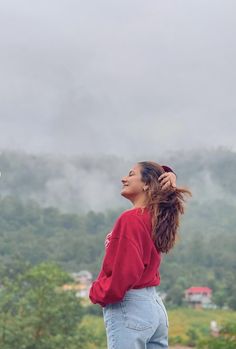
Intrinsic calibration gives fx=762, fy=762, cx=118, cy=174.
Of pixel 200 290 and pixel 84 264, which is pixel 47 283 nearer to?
pixel 200 290

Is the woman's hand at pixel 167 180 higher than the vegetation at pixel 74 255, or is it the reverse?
the vegetation at pixel 74 255

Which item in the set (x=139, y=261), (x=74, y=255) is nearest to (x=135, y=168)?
(x=139, y=261)

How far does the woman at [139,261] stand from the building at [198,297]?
1116 inches

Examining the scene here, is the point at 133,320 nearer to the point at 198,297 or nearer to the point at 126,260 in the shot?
the point at 126,260

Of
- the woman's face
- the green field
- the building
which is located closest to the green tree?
the green field

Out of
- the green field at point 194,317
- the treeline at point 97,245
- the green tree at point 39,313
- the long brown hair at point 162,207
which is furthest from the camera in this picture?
the treeline at point 97,245

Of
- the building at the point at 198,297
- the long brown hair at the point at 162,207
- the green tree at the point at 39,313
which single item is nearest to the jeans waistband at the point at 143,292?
the long brown hair at the point at 162,207

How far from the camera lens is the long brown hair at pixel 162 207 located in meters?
2.37

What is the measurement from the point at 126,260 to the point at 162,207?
0.79ft

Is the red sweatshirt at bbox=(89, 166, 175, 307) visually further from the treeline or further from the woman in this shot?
the treeline

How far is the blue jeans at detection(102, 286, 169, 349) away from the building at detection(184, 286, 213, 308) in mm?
28397

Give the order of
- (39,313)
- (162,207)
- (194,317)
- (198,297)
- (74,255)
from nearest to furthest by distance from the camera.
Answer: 1. (162,207)
2. (39,313)
3. (194,317)
4. (198,297)
5. (74,255)

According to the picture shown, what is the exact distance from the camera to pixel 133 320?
229 cm

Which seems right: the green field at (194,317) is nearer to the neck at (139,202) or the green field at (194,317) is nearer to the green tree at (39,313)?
the green tree at (39,313)
